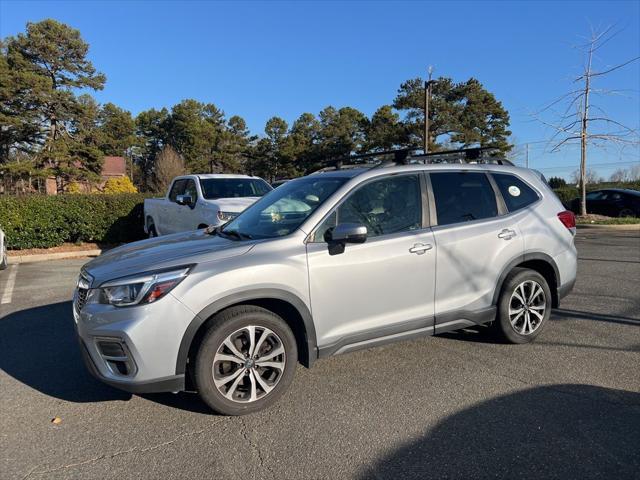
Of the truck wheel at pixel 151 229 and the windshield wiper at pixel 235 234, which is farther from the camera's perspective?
the truck wheel at pixel 151 229

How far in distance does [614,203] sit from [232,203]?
17851 millimetres

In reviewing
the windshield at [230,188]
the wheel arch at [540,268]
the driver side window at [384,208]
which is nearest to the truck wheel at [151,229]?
the windshield at [230,188]

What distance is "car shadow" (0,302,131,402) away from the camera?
388cm

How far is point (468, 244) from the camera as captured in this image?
14.1ft

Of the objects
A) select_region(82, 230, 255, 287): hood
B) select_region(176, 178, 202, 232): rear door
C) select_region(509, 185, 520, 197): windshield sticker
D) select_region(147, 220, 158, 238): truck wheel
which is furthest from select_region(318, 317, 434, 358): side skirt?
select_region(147, 220, 158, 238): truck wheel

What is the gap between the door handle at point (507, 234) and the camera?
4500mm

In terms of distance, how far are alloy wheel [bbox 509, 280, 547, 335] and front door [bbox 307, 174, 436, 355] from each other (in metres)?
1.04

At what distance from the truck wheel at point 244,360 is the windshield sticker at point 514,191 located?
8.78ft

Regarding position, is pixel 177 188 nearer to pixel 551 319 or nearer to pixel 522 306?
pixel 551 319

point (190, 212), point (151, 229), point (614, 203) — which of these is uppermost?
point (190, 212)

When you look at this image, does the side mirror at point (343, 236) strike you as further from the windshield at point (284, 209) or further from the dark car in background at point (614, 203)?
the dark car in background at point (614, 203)

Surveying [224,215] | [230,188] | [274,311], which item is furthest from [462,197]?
[230,188]

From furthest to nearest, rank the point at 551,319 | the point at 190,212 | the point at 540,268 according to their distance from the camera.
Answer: the point at 190,212
the point at 551,319
the point at 540,268

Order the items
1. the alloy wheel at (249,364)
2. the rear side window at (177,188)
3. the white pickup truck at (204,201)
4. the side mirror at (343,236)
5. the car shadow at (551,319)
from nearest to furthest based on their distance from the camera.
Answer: the alloy wheel at (249,364) < the side mirror at (343,236) < the car shadow at (551,319) < the white pickup truck at (204,201) < the rear side window at (177,188)
